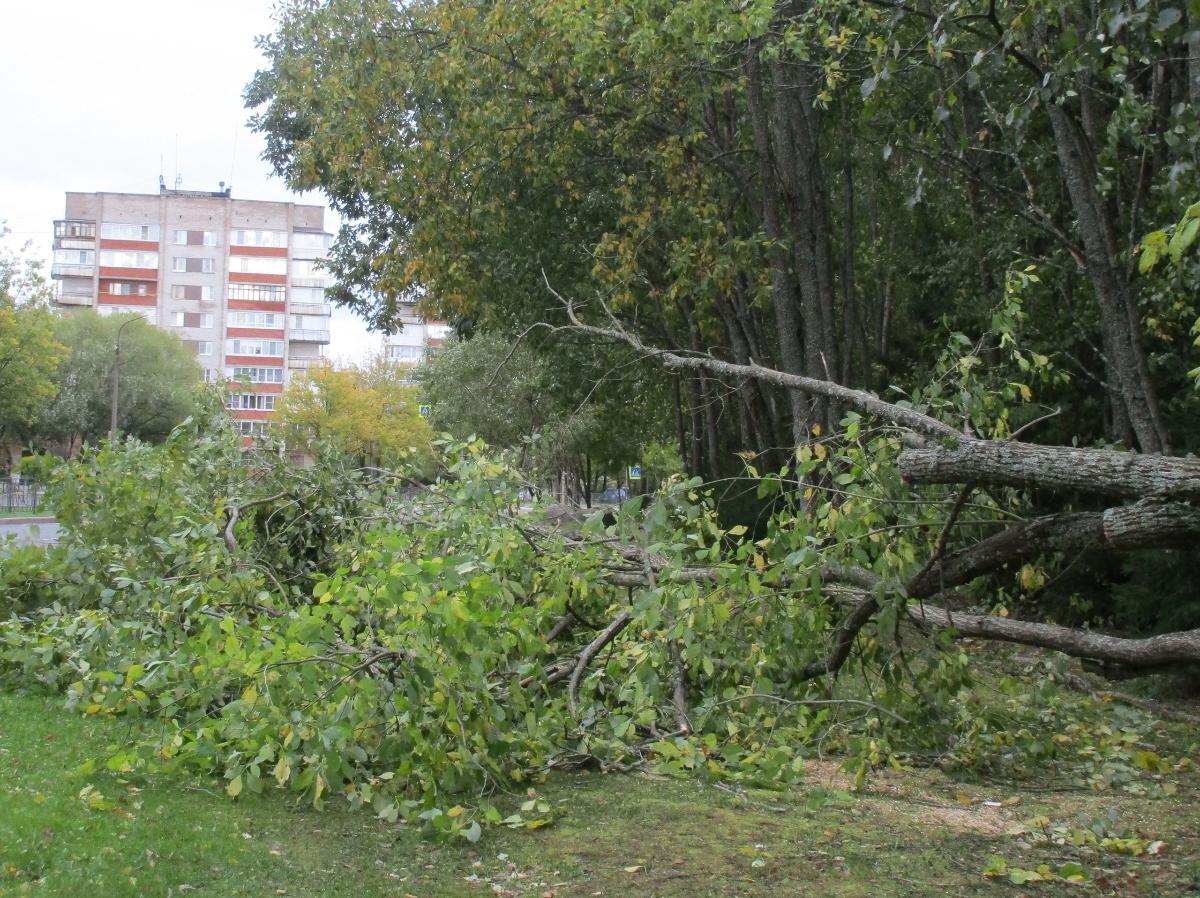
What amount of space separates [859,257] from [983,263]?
5.37 meters

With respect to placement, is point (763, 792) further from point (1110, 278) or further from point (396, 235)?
point (396, 235)

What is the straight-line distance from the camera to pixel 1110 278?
860 cm

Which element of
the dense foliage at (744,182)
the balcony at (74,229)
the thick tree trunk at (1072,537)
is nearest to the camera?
the thick tree trunk at (1072,537)

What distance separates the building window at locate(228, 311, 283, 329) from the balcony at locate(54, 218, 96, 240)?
10.9 meters

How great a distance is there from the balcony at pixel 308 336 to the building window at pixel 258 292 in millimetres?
2687

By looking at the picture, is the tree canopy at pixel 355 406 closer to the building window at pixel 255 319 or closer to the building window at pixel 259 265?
the building window at pixel 255 319

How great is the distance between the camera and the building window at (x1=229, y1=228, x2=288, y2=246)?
90500mm

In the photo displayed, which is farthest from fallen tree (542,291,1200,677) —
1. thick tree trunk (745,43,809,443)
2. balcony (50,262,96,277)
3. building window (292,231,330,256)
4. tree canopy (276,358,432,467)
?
balcony (50,262,96,277)

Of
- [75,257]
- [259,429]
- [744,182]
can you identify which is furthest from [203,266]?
[259,429]

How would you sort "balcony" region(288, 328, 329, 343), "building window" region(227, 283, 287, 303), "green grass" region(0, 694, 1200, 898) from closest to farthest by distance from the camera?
"green grass" region(0, 694, 1200, 898) < "building window" region(227, 283, 287, 303) < "balcony" region(288, 328, 329, 343)

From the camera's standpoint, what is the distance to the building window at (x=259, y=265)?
90.6 meters

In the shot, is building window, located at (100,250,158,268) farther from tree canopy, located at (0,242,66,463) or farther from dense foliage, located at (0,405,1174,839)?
dense foliage, located at (0,405,1174,839)

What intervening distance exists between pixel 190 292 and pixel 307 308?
847 cm

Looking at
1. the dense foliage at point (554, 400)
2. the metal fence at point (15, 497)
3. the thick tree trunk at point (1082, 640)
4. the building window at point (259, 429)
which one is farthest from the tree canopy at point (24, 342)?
the thick tree trunk at point (1082, 640)
